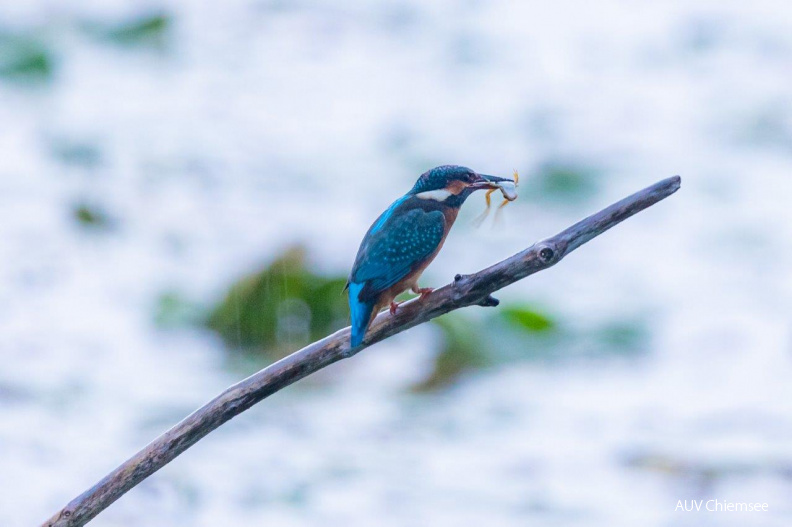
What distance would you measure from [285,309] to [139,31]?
10.3 feet

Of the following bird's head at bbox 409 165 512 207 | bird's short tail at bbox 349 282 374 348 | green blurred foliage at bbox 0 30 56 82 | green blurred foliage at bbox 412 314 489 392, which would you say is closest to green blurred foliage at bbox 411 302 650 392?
green blurred foliage at bbox 412 314 489 392

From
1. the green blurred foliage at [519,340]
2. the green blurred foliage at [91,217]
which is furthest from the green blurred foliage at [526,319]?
the green blurred foliage at [91,217]

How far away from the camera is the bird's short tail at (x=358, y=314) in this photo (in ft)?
5.93

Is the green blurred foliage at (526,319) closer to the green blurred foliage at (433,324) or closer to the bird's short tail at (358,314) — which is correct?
the green blurred foliage at (433,324)

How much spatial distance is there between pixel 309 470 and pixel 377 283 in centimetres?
179

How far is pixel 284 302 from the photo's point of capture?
4066 mm

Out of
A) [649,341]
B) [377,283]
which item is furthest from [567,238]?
[649,341]

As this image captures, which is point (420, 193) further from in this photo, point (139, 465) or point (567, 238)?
point (139, 465)

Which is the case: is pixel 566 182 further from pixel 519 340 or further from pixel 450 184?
pixel 450 184

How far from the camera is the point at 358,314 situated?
190 cm

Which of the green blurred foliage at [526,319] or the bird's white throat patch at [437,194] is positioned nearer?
the bird's white throat patch at [437,194]

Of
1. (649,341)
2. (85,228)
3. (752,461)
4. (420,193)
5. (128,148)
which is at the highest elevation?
(128,148)

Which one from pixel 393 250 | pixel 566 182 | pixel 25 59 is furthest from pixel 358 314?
pixel 25 59

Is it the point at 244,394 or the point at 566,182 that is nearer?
the point at 244,394
